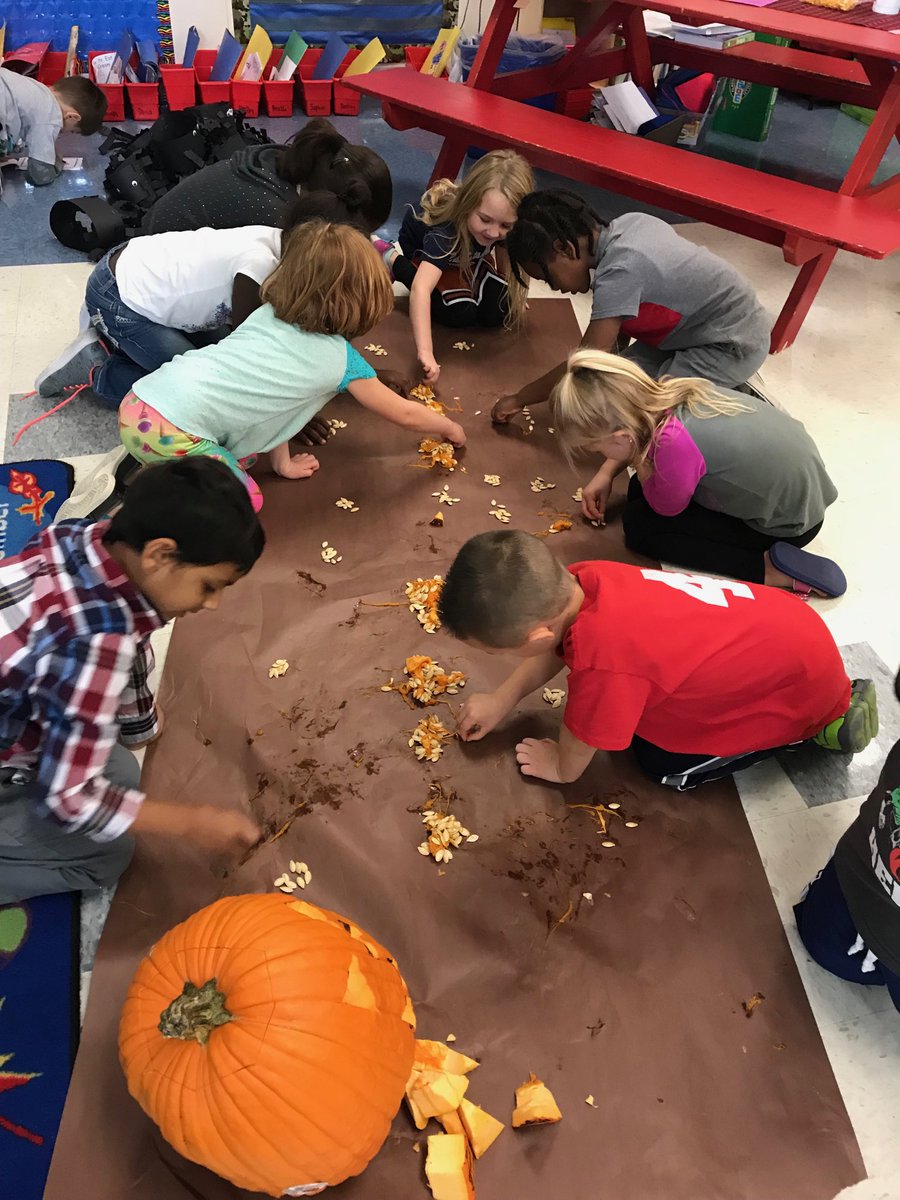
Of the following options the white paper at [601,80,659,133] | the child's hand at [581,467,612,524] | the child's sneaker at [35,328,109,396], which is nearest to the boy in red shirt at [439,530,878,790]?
the child's hand at [581,467,612,524]

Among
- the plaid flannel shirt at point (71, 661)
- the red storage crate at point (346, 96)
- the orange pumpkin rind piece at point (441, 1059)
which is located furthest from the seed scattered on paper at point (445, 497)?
the red storage crate at point (346, 96)

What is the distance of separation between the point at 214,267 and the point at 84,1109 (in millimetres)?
1933

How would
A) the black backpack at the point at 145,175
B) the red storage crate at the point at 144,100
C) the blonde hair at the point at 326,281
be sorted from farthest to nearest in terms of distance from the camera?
1. the red storage crate at the point at 144,100
2. the black backpack at the point at 145,175
3. the blonde hair at the point at 326,281

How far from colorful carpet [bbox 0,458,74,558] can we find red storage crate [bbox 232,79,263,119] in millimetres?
2547

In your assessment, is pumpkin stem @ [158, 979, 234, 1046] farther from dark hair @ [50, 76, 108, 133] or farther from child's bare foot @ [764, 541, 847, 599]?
dark hair @ [50, 76, 108, 133]

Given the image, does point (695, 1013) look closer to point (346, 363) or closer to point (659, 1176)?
point (659, 1176)

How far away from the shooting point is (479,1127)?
1281 mm

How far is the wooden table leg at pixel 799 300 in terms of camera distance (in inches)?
115

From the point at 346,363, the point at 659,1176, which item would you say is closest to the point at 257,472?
the point at 346,363

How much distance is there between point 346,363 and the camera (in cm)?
204

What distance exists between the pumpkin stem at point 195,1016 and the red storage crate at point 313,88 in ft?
14.0

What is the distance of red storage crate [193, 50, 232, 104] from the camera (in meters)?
3.91

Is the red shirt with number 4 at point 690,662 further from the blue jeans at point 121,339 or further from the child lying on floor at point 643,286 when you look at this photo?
the blue jeans at point 121,339

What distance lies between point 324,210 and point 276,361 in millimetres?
522
